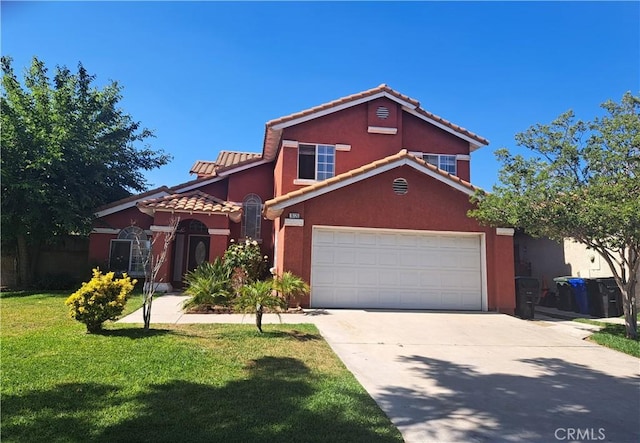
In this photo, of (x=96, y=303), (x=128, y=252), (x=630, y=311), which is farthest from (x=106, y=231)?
(x=630, y=311)

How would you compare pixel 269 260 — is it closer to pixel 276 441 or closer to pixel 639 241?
pixel 639 241

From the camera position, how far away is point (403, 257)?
12.7 metres

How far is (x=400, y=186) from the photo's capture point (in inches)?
506

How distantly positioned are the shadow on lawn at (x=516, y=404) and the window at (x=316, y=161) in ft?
32.3

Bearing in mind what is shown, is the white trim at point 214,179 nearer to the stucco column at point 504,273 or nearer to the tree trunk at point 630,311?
the stucco column at point 504,273

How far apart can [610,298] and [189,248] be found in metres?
15.8

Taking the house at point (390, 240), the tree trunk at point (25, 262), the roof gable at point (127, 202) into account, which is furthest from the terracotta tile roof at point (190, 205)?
the tree trunk at point (25, 262)

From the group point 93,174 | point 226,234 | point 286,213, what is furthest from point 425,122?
point 93,174

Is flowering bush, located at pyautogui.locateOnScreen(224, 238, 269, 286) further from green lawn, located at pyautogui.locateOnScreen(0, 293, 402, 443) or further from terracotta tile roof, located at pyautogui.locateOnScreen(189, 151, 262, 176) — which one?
terracotta tile roof, located at pyautogui.locateOnScreen(189, 151, 262, 176)

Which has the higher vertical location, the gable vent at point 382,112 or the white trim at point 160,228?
the gable vent at point 382,112

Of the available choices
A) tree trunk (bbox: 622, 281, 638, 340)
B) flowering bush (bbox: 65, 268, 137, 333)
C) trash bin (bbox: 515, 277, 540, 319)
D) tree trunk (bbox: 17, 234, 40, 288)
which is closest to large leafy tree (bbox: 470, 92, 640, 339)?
tree trunk (bbox: 622, 281, 638, 340)

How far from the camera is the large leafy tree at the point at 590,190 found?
896 centimetres

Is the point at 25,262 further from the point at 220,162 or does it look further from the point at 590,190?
the point at 590,190

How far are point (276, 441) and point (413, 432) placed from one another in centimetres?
148
